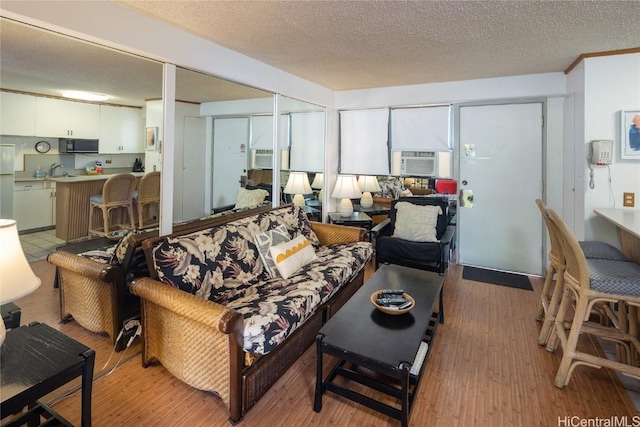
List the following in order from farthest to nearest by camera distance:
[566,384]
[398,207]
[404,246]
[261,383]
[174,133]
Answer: [398,207] < [404,246] < [174,133] < [566,384] < [261,383]

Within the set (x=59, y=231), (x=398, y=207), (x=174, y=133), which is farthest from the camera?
(x=398, y=207)

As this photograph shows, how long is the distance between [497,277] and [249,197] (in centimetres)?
300

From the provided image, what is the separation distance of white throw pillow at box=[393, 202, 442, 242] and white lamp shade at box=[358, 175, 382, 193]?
91cm

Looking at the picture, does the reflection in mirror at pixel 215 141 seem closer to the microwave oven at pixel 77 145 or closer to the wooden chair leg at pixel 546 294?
the microwave oven at pixel 77 145

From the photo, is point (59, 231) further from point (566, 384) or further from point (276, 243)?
point (566, 384)

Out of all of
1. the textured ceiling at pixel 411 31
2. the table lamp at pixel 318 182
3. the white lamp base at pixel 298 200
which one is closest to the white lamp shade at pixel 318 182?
the table lamp at pixel 318 182

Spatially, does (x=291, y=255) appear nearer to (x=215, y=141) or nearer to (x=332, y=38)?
(x=215, y=141)

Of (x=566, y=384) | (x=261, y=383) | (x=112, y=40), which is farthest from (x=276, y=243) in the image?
(x=566, y=384)

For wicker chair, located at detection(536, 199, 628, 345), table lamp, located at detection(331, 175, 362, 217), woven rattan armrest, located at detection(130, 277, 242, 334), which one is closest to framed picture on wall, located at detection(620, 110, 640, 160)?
wicker chair, located at detection(536, 199, 628, 345)

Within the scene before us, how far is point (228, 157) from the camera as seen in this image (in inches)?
133

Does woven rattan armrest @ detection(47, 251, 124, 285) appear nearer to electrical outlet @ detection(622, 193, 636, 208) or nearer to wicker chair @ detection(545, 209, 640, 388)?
wicker chair @ detection(545, 209, 640, 388)

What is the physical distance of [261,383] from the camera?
1.84 metres

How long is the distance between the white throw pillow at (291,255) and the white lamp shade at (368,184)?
85.4 inches

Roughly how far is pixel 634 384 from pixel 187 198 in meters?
3.36
